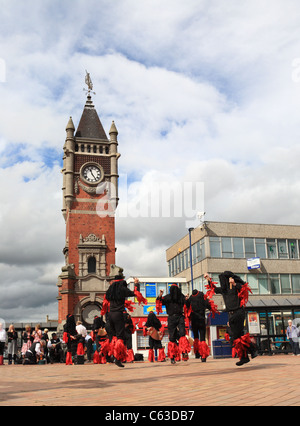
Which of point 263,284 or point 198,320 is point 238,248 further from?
point 198,320

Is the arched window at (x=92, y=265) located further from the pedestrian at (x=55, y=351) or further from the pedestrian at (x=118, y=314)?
the pedestrian at (x=118, y=314)

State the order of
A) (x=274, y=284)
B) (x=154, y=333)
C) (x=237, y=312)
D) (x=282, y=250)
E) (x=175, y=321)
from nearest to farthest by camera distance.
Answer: (x=237, y=312), (x=175, y=321), (x=154, y=333), (x=274, y=284), (x=282, y=250)

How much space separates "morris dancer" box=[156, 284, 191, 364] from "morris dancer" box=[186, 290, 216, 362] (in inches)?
13.2

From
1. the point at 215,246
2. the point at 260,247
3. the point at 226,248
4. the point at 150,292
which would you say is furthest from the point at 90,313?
the point at 260,247

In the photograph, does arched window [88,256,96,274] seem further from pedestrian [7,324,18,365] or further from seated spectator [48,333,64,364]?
seated spectator [48,333,64,364]

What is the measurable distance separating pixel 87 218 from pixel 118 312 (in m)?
37.7

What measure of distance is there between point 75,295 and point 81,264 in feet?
10.7

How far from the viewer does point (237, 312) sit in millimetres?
8992

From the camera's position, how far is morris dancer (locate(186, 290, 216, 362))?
37.9 ft

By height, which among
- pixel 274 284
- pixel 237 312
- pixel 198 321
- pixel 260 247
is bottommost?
pixel 198 321

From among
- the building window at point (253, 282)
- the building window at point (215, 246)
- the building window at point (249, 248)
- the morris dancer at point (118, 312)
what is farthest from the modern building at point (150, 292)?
the morris dancer at point (118, 312)

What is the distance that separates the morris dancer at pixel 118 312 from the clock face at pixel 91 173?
39.3 m

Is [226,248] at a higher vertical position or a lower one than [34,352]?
higher
